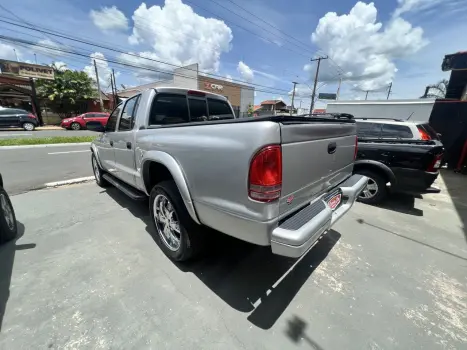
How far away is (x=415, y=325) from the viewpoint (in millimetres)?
1873

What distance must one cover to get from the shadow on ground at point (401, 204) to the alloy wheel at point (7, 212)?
601 cm

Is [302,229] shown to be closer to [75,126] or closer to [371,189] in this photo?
[371,189]

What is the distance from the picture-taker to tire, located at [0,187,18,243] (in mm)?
2701

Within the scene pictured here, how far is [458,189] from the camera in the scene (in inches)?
232

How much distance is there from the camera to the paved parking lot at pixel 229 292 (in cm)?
173

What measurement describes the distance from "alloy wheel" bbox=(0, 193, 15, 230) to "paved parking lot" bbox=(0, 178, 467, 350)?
24cm

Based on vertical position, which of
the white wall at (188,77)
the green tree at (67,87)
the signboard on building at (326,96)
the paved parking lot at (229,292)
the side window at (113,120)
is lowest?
the paved parking lot at (229,292)

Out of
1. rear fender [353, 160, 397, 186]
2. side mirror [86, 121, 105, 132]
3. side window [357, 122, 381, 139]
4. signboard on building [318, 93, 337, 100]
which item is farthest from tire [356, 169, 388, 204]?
signboard on building [318, 93, 337, 100]

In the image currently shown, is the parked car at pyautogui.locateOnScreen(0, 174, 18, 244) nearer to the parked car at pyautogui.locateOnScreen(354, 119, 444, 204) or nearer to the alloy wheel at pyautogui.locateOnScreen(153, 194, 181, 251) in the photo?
the alloy wheel at pyautogui.locateOnScreen(153, 194, 181, 251)

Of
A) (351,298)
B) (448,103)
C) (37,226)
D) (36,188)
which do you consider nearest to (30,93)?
(36,188)

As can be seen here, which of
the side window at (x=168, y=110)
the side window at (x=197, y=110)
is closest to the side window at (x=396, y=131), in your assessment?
the side window at (x=197, y=110)

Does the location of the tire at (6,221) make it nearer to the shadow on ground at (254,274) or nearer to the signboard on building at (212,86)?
the shadow on ground at (254,274)

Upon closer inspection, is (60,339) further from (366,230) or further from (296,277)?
(366,230)

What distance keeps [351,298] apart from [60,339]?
2492mm
